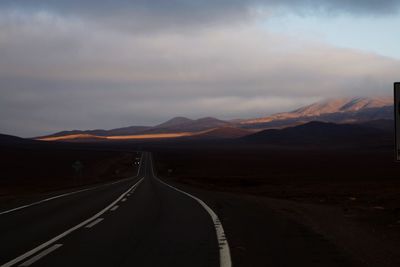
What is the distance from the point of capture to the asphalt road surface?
8203 mm

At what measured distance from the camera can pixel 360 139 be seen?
191 m

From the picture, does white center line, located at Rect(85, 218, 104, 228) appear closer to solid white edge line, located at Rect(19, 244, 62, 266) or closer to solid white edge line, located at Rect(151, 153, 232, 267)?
solid white edge line, located at Rect(19, 244, 62, 266)

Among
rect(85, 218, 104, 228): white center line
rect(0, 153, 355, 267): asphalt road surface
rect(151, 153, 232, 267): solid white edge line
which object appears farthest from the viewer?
rect(85, 218, 104, 228): white center line

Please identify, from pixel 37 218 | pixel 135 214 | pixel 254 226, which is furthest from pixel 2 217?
pixel 254 226

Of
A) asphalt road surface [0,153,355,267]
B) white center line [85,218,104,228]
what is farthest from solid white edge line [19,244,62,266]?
white center line [85,218,104,228]

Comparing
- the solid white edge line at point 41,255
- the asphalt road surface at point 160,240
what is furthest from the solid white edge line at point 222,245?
the solid white edge line at point 41,255

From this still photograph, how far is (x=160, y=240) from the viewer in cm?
1028

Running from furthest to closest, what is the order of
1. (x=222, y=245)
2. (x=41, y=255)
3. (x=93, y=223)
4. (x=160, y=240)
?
1. (x=93, y=223)
2. (x=160, y=240)
3. (x=222, y=245)
4. (x=41, y=255)

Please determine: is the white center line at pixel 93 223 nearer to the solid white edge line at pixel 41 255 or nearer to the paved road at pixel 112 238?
the paved road at pixel 112 238

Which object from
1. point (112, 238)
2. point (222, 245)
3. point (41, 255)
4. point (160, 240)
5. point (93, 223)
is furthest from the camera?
point (93, 223)

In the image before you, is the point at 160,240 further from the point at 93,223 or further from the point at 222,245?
the point at 93,223

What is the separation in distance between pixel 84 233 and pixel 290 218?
5764mm

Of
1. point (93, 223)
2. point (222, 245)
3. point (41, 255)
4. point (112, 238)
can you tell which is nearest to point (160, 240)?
point (112, 238)

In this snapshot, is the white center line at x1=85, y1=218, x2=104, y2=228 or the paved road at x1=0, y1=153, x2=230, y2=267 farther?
the white center line at x1=85, y1=218, x2=104, y2=228
